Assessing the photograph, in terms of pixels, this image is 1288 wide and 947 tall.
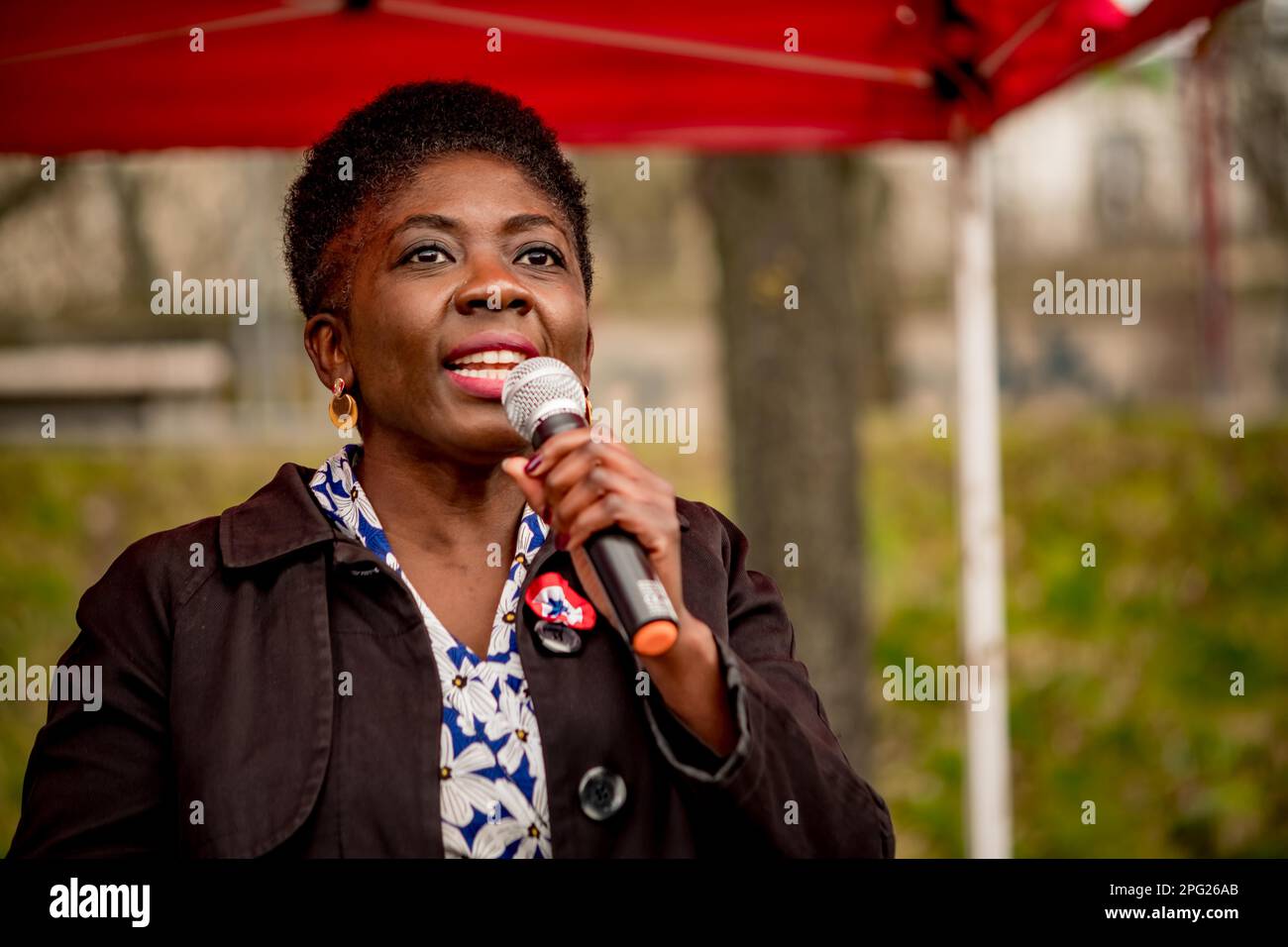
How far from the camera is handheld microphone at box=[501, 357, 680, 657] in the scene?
1589 mm

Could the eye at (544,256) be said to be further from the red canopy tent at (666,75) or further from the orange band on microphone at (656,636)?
the red canopy tent at (666,75)

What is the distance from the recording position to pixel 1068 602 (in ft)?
23.0

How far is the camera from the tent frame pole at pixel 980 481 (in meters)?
3.48

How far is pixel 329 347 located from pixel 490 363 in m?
0.38

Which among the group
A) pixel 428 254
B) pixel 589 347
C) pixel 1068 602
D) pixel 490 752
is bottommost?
pixel 1068 602

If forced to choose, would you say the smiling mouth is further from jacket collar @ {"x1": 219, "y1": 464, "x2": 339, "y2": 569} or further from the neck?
jacket collar @ {"x1": 219, "y1": 464, "x2": 339, "y2": 569}

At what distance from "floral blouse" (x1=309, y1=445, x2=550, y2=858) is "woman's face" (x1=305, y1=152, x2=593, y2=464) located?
0.27 m

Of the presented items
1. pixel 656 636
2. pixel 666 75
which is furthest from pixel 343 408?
pixel 666 75

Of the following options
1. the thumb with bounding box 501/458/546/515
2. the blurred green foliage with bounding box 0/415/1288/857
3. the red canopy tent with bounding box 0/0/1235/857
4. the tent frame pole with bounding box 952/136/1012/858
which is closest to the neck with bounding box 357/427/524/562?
the thumb with bounding box 501/458/546/515

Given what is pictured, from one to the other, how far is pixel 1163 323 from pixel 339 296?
25.9ft

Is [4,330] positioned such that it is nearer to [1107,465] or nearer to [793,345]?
[793,345]

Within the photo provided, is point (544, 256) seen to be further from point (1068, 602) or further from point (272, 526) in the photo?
point (1068, 602)
